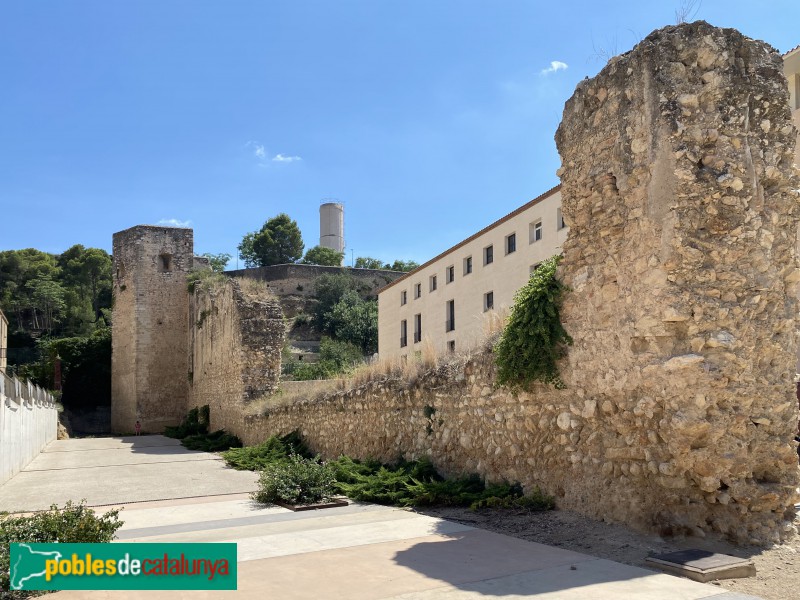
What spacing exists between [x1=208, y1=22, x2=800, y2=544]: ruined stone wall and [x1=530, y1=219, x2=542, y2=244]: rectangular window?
20.3 meters

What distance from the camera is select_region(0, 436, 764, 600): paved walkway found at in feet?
15.9

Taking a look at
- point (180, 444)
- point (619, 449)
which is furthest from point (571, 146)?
point (180, 444)

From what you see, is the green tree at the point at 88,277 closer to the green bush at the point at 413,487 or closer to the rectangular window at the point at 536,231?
the rectangular window at the point at 536,231

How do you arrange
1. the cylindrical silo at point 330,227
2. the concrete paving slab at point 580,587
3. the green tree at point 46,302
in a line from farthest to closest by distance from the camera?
the cylindrical silo at point 330,227 < the green tree at point 46,302 < the concrete paving slab at point 580,587

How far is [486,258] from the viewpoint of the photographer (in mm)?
31672

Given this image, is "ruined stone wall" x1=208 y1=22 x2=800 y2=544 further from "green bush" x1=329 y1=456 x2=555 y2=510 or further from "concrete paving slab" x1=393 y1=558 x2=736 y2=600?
"concrete paving slab" x1=393 y1=558 x2=736 y2=600

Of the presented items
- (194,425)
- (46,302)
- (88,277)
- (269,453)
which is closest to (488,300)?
(194,425)

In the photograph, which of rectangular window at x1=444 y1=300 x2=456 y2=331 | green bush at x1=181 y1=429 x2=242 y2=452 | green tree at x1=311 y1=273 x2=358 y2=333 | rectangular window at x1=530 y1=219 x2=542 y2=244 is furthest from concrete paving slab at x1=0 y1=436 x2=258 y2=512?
green tree at x1=311 y1=273 x2=358 y2=333

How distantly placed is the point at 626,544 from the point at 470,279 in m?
26.9

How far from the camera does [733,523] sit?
6.04 m

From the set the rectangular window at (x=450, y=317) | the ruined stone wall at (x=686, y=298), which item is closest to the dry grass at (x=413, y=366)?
the ruined stone wall at (x=686, y=298)

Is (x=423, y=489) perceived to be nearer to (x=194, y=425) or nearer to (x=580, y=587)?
(x=580, y=587)

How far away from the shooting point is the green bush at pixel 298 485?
923cm

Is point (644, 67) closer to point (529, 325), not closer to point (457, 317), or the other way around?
point (529, 325)
